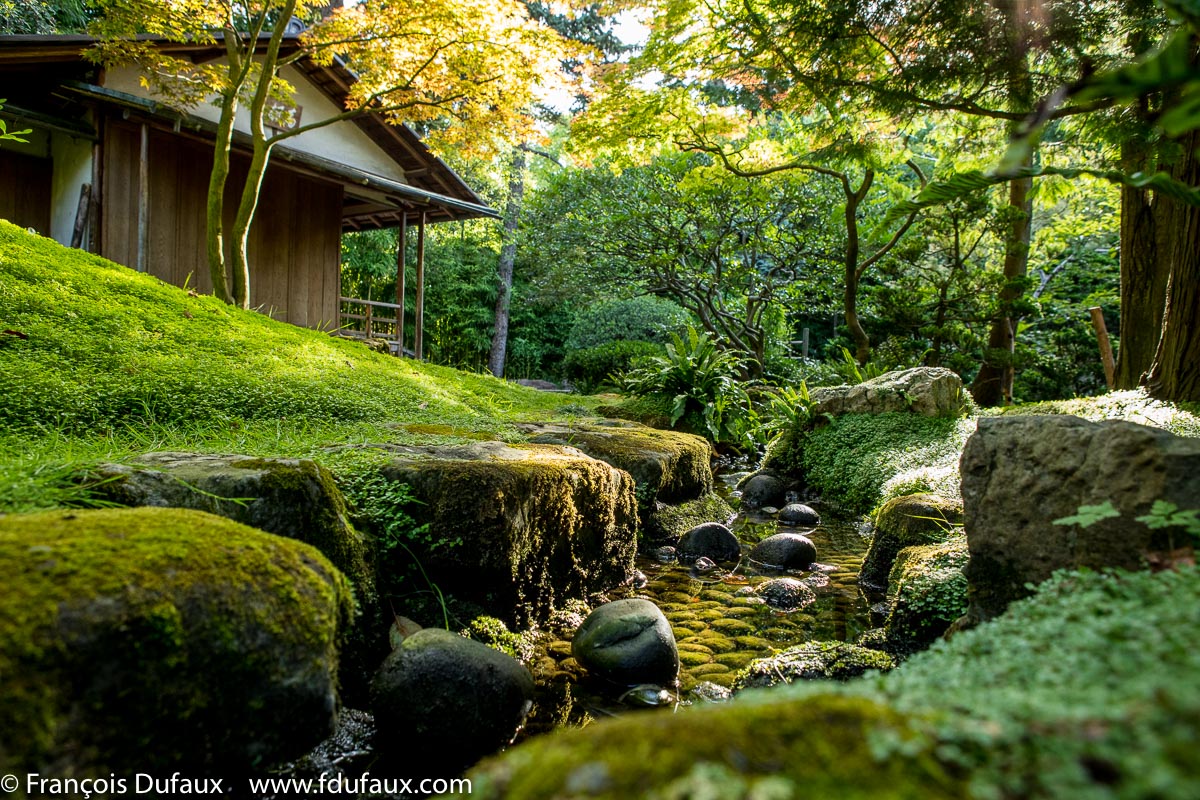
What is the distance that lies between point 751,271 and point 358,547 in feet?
33.1

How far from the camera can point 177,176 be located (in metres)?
10.8

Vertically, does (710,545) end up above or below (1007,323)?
below

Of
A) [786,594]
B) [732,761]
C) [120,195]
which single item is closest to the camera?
[732,761]

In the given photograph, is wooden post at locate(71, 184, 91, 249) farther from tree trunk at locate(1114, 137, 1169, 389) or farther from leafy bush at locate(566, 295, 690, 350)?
tree trunk at locate(1114, 137, 1169, 389)

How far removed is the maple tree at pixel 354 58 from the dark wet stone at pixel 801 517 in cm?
617

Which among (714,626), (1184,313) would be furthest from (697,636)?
(1184,313)

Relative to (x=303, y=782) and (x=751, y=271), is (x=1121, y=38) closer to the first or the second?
(x=751, y=271)

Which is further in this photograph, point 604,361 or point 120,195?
point 604,361

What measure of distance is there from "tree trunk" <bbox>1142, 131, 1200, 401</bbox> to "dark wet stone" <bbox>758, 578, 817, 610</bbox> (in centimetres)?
336

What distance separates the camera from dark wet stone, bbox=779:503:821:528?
6.52 m

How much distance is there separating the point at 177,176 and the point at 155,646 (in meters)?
11.5

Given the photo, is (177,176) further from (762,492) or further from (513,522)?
(513,522)

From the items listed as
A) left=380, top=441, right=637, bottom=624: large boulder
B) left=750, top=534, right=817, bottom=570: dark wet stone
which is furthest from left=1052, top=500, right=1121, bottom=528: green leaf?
left=750, top=534, right=817, bottom=570: dark wet stone

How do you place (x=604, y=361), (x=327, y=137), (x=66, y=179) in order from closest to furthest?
(x=66, y=179)
(x=327, y=137)
(x=604, y=361)
